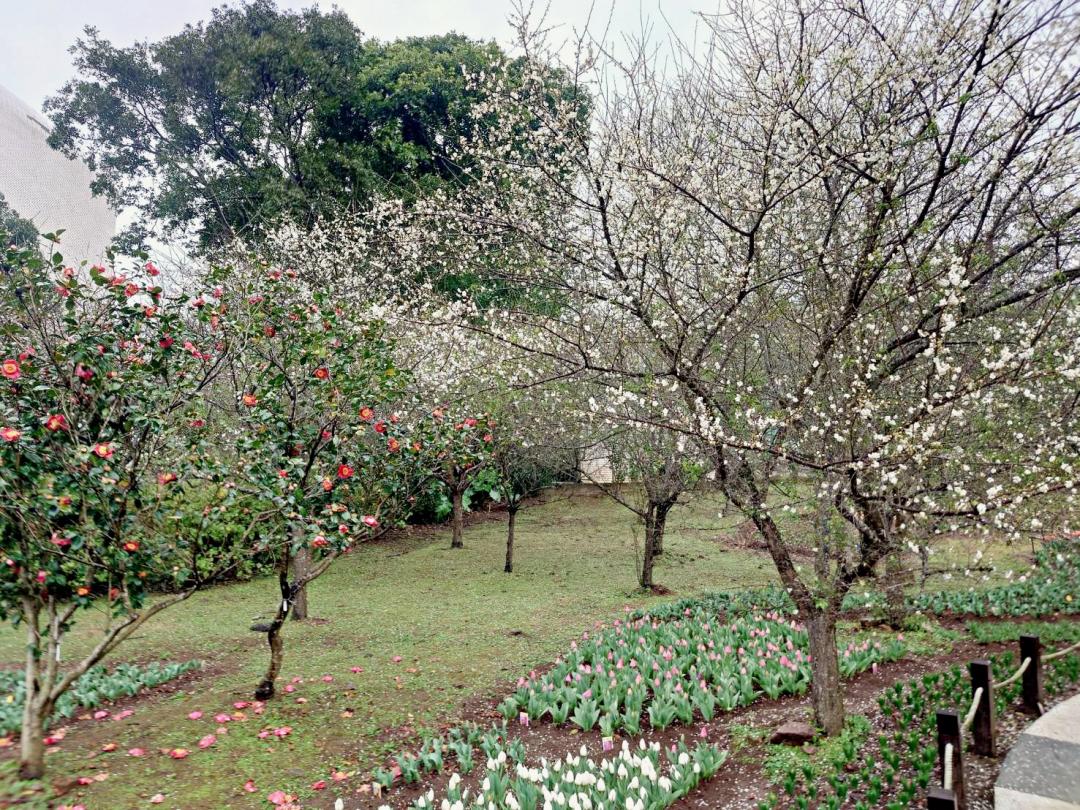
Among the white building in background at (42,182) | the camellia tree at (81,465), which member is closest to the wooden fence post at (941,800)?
the camellia tree at (81,465)

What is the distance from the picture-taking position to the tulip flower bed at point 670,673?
5.38 m

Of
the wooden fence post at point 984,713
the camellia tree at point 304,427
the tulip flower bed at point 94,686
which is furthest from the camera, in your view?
the tulip flower bed at point 94,686

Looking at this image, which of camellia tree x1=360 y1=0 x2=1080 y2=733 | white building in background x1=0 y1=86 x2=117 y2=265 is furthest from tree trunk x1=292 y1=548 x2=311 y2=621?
white building in background x1=0 y1=86 x2=117 y2=265

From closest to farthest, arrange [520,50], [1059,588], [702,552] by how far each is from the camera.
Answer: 1. [520,50]
2. [1059,588]
3. [702,552]

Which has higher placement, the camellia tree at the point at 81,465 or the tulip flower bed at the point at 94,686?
the camellia tree at the point at 81,465

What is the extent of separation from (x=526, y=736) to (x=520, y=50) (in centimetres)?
541

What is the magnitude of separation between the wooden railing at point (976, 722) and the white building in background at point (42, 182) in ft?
87.2

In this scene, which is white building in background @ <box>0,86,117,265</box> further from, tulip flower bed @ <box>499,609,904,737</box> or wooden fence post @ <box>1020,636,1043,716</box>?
wooden fence post @ <box>1020,636,1043,716</box>

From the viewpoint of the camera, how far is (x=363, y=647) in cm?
748

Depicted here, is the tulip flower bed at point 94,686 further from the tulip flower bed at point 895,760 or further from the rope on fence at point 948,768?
the rope on fence at point 948,768

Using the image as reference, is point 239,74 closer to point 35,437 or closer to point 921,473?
point 35,437

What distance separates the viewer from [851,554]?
483cm

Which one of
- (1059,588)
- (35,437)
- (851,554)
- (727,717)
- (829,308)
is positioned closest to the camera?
(35,437)

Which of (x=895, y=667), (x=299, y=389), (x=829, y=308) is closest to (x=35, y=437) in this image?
(x=299, y=389)
